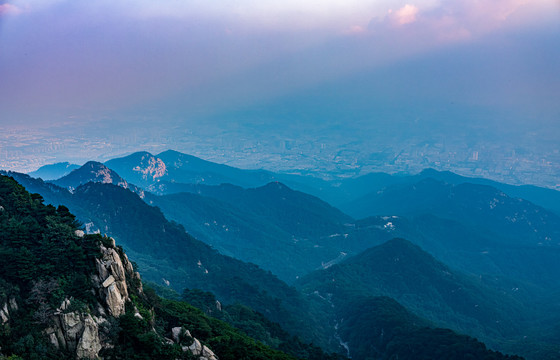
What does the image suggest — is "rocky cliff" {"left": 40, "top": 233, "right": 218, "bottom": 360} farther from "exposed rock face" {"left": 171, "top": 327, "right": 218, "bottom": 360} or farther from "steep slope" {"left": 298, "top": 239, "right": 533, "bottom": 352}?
"steep slope" {"left": 298, "top": 239, "right": 533, "bottom": 352}

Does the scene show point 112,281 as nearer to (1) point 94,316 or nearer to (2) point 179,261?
(1) point 94,316

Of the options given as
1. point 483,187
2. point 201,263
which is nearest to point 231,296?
point 201,263

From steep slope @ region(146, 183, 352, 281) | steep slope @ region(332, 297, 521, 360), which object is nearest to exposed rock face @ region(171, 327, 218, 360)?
steep slope @ region(332, 297, 521, 360)

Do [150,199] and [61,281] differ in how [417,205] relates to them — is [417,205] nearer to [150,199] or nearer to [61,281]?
[150,199]

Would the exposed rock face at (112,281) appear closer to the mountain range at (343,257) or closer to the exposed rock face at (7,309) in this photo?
the exposed rock face at (7,309)

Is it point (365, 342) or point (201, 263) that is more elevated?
point (201, 263)

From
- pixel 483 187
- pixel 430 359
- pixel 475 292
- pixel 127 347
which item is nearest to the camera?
pixel 127 347

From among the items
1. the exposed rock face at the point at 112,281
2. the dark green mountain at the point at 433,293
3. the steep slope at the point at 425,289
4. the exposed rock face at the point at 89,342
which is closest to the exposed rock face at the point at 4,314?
the exposed rock face at the point at 89,342
